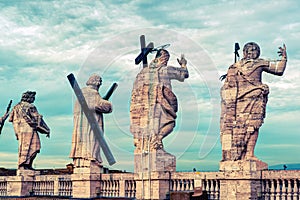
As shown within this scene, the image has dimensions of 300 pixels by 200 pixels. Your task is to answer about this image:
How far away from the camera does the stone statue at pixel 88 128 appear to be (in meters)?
27.1

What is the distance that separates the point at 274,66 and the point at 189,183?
6155 mm

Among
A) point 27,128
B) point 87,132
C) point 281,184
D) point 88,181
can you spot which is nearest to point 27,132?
point 27,128

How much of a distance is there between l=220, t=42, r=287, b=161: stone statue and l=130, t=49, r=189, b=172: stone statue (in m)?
3.44

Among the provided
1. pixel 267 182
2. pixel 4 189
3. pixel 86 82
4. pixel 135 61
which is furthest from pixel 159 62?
pixel 4 189

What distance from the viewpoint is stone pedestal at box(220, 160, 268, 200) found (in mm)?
20281

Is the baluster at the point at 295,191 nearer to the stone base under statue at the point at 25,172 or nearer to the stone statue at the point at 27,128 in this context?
the stone statue at the point at 27,128

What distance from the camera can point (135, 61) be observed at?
24875 mm

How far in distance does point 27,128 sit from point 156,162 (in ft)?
35.2

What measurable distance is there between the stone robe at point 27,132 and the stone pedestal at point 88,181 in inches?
190

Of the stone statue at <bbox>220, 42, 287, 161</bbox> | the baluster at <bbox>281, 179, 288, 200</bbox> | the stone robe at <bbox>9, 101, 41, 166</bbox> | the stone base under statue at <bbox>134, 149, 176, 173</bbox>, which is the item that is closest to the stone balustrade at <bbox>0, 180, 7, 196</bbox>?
the stone robe at <bbox>9, 101, 41, 166</bbox>

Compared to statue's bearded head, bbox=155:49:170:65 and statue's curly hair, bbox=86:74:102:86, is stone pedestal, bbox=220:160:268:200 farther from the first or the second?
statue's curly hair, bbox=86:74:102:86

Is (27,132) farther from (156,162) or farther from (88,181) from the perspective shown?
(156,162)

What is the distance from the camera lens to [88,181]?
2689 centimetres

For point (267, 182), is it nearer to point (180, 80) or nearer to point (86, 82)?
point (180, 80)
